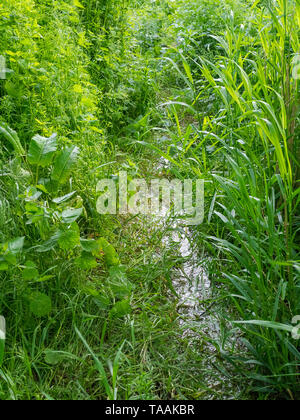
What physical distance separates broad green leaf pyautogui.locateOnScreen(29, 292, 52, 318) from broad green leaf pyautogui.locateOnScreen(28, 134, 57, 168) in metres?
0.61

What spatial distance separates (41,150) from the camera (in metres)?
2.06

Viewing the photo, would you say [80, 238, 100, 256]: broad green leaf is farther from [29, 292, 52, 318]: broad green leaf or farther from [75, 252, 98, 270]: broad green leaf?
[29, 292, 52, 318]: broad green leaf

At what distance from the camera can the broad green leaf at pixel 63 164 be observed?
2.10m

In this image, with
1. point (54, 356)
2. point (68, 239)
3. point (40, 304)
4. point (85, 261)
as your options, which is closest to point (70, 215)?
point (68, 239)

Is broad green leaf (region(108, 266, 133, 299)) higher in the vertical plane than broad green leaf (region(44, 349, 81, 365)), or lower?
higher

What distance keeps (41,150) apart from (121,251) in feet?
2.01

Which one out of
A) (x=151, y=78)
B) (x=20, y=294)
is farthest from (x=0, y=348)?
(x=151, y=78)

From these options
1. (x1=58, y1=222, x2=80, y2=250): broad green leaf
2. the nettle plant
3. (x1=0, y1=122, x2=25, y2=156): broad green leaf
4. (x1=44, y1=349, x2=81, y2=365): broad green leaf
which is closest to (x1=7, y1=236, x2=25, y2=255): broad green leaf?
the nettle plant

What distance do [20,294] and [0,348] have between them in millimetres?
325

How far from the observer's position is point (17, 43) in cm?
246

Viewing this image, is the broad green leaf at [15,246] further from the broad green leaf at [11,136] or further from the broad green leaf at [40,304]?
the broad green leaf at [11,136]

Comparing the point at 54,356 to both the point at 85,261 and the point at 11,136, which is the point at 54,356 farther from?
the point at 11,136

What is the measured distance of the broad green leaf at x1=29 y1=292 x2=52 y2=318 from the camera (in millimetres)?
1749

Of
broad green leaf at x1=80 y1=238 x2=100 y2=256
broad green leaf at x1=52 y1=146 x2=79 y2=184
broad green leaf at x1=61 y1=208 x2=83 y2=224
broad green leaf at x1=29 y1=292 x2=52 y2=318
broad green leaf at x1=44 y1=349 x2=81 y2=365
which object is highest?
broad green leaf at x1=52 y1=146 x2=79 y2=184
